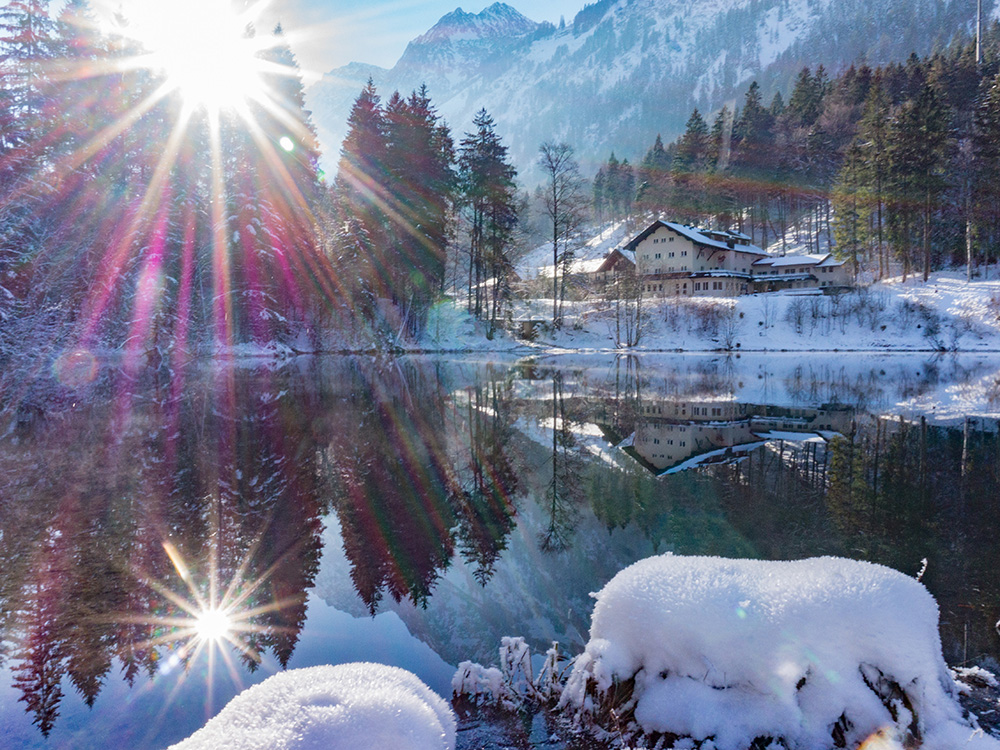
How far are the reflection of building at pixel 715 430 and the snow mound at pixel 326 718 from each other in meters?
9.15

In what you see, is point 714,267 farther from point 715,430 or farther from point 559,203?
point 715,430

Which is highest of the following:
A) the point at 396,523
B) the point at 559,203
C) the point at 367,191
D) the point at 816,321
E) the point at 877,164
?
the point at 877,164

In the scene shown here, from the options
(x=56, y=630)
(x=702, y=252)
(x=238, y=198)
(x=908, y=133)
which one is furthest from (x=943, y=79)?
(x=56, y=630)

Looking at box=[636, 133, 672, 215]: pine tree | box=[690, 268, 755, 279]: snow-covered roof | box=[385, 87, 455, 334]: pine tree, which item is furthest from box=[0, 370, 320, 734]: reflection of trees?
box=[636, 133, 672, 215]: pine tree

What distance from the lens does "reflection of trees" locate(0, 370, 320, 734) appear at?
4770 mm

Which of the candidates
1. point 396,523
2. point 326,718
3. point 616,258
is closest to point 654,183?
point 616,258

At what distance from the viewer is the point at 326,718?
1.90m

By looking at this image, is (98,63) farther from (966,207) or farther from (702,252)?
(966,207)

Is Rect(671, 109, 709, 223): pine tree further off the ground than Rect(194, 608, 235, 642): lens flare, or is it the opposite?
Rect(671, 109, 709, 223): pine tree

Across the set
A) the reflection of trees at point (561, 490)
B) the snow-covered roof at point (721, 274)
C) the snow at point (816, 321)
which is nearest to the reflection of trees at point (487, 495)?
the reflection of trees at point (561, 490)

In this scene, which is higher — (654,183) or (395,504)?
(654,183)

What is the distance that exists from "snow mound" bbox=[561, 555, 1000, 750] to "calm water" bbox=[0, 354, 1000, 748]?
93cm

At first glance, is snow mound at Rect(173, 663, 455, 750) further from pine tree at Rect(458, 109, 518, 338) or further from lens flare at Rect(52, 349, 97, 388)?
pine tree at Rect(458, 109, 518, 338)

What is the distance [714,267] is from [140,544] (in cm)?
6209
